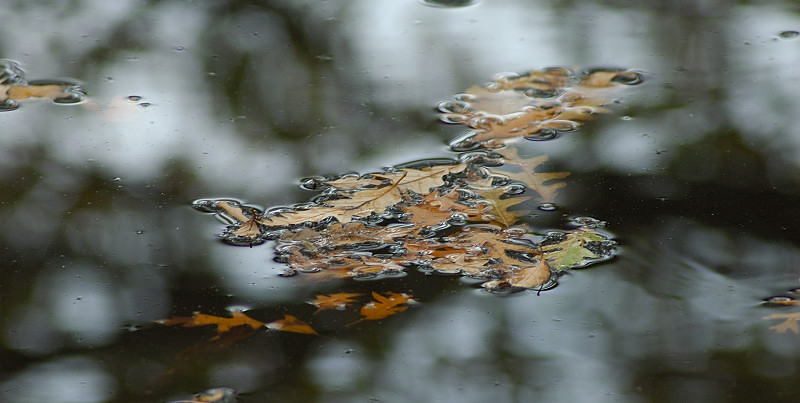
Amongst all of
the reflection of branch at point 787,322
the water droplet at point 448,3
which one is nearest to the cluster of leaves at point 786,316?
the reflection of branch at point 787,322

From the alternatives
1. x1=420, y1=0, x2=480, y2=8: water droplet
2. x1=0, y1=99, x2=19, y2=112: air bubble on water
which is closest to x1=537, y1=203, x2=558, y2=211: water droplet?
x1=420, y1=0, x2=480, y2=8: water droplet

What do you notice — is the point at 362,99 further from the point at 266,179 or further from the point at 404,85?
the point at 266,179

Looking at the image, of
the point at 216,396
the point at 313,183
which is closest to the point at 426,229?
the point at 313,183

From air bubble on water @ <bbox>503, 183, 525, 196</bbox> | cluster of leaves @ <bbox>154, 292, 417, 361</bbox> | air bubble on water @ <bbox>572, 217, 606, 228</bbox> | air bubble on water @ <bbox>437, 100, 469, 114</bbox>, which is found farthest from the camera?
air bubble on water @ <bbox>437, 100, 469, 114</bbox>

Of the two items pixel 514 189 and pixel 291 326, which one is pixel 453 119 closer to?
pixel 514 189

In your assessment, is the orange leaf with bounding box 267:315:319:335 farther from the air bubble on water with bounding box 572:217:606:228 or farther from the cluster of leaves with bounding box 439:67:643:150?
the cluster of leaves with bounding box 439:67:643:150

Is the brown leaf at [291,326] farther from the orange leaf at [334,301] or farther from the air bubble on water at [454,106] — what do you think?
the air bubble on water at [454,106]
